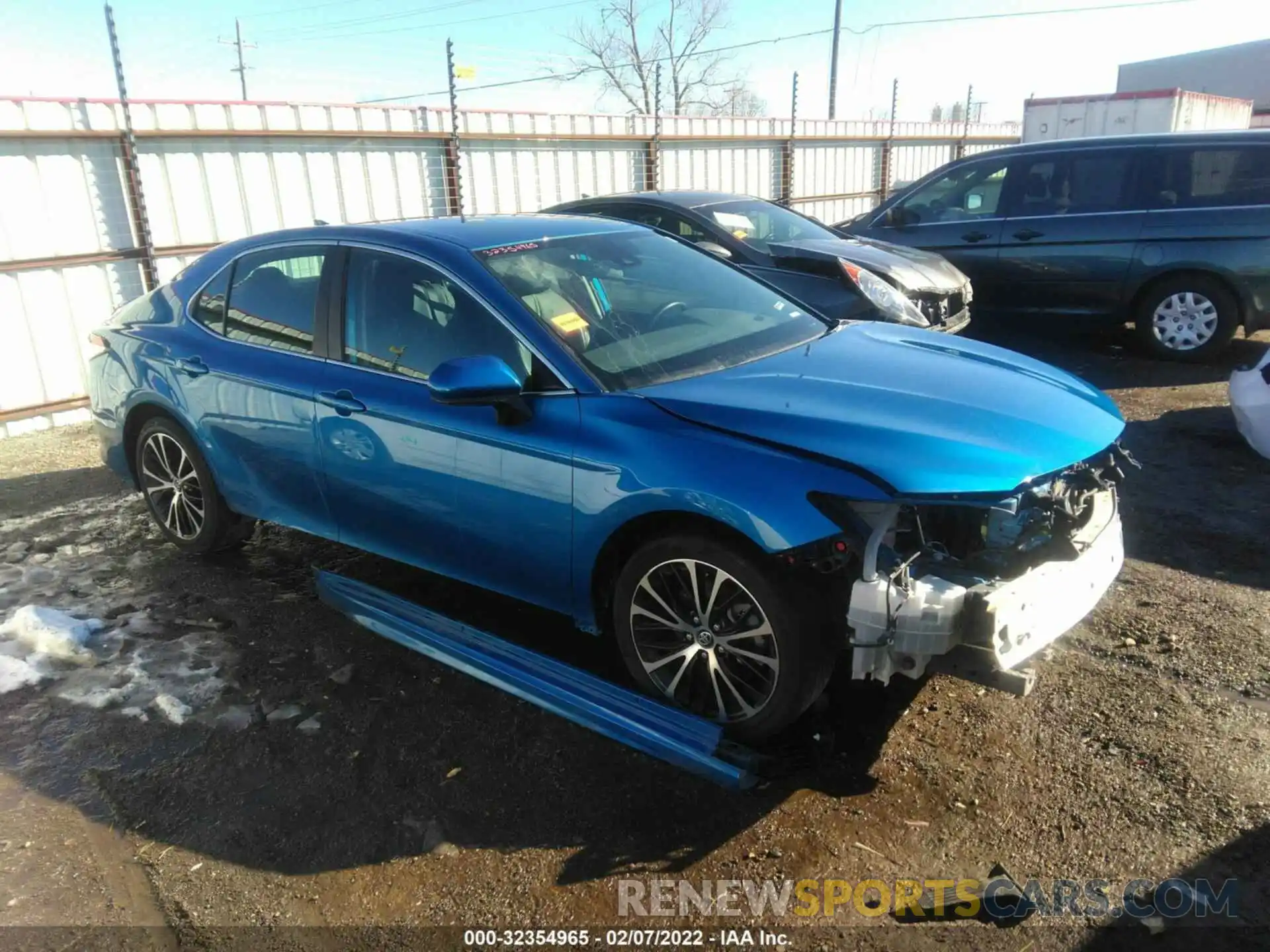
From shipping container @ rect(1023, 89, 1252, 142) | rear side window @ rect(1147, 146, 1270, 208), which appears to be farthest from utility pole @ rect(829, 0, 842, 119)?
rear side window @ rect(1147, 146, 1270, 208)

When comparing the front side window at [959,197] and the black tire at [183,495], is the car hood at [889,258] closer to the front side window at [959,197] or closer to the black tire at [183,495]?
the front side window at [959,197]

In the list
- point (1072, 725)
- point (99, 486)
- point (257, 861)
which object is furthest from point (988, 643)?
point (99, 486)

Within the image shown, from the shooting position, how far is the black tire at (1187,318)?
7.64 meters

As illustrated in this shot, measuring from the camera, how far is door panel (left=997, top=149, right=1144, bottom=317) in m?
7.93

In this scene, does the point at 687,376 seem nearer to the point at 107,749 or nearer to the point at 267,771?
the point at 267,771

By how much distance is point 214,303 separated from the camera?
4508 mm

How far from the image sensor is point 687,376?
11.0 ft

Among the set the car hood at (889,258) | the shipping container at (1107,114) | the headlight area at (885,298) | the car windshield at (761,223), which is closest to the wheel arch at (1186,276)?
the car hood at (889,258)

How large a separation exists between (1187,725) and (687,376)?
204cm

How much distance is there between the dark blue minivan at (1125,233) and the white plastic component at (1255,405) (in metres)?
2.35

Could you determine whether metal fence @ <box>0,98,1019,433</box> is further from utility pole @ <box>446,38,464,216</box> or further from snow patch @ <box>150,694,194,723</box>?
snow patch @ <box>150,694,194,723</box>

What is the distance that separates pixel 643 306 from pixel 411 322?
3.05ft

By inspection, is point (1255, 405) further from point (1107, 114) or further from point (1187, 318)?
point (1107, 114)

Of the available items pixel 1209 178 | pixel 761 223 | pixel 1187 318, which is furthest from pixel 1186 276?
pixel 761 223
